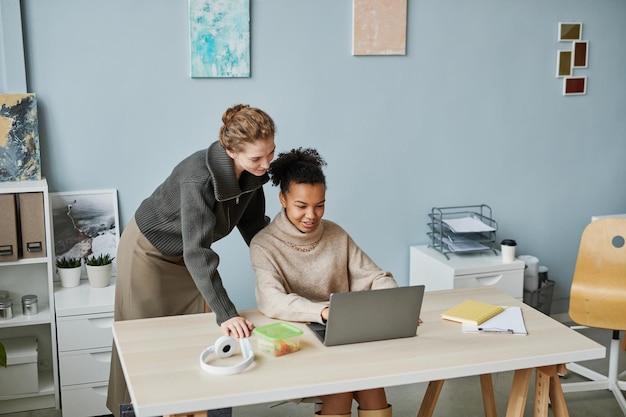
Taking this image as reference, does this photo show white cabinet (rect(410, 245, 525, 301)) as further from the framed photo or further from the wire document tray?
the framed photo

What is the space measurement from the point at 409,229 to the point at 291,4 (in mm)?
1326

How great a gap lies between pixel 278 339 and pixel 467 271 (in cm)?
180

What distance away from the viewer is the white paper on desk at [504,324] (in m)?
2.31

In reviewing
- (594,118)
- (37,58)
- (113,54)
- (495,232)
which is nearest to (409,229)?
(495,232)

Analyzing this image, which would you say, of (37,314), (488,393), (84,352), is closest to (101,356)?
(84,352)

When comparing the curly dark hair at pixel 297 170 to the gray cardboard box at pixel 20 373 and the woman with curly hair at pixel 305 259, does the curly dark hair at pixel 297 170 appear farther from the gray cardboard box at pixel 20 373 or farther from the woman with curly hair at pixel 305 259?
the gray cardboard box at pixel 20 373

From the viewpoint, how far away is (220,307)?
89.7 inches

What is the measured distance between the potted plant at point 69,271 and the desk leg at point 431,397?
1.65m

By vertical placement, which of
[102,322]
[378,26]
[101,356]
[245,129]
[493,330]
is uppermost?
[378,26]

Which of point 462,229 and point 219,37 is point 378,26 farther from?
point 462,229

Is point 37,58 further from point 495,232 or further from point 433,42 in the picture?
point 495,232

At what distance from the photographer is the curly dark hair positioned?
2443 millimetres

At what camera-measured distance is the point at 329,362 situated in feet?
6.73

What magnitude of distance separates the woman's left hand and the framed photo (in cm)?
141
